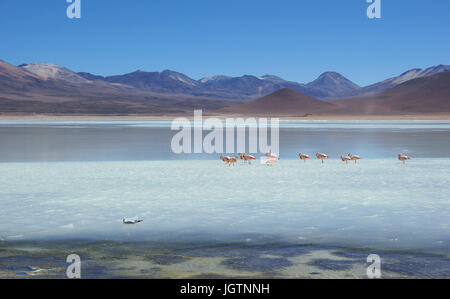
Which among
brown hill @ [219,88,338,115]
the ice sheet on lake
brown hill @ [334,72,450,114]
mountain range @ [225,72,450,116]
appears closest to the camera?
the ice sheet on lake

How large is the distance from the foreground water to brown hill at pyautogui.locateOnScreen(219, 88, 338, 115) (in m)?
110

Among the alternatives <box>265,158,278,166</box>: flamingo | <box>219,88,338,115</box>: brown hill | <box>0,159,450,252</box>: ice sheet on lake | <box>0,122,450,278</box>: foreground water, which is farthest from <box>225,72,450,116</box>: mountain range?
<box>0,122,450,278</box>: foreground water

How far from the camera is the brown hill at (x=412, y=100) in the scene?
104m

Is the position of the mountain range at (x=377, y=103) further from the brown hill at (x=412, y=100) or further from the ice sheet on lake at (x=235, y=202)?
the ice sheet on lake at (x=235, y=202)

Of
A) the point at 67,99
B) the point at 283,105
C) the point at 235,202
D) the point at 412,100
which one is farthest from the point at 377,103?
the point at 235,202

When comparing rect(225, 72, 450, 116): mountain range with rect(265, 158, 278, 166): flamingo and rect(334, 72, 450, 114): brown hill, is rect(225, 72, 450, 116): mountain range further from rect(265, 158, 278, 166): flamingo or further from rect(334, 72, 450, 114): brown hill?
rect(265, 158, 278, 166): flamingo

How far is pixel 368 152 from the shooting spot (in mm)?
16812

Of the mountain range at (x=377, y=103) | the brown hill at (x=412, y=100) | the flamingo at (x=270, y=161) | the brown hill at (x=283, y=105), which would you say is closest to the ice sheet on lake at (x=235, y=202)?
the flamingo at (x=270, y=161)

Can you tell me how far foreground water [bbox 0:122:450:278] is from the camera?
4.84 m

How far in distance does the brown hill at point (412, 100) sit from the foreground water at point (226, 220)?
94.3 m

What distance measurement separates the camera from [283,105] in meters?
134
